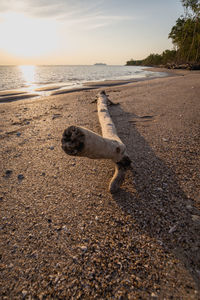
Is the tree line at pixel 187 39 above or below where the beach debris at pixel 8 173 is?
above

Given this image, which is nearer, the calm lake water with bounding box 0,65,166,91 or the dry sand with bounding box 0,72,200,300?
the dry sand with bounding box 0,72,200,300

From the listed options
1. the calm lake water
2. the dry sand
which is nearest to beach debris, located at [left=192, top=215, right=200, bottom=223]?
the dry sand

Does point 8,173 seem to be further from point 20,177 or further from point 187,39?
point 187,39

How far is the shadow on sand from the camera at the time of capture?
1.35m

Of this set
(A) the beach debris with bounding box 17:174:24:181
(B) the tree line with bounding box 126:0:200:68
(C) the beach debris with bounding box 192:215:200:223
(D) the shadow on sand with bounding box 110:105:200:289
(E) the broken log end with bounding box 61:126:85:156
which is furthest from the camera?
(B) the tree line with bounding box 126:0:200:68

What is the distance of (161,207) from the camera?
5.69ft

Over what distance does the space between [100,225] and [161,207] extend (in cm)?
69

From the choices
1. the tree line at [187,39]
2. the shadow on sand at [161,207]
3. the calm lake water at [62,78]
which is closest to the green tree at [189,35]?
the tree line at [187,39]

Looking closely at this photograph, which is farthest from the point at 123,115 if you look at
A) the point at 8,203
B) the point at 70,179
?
the point at 8,203

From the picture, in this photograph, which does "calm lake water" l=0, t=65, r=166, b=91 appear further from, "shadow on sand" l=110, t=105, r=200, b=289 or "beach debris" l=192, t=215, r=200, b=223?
"beach debris" l=192, t=215, r=200, b=223

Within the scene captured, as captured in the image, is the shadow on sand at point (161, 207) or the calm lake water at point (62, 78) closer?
the shadow on sand at point (161, 207)

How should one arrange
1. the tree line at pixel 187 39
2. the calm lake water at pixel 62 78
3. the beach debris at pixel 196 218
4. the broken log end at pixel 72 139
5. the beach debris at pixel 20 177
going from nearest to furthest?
the broken log end at pixel 72 139, the beach debris at pixel 196 218, the beach debris at pixel 20 177, the calm lake water at pixel 62 78, the tree line at pixel 187 39

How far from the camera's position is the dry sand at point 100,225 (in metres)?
1.17

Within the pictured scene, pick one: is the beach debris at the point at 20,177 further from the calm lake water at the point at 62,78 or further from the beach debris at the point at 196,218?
the calm lake water at the point at 62,78
